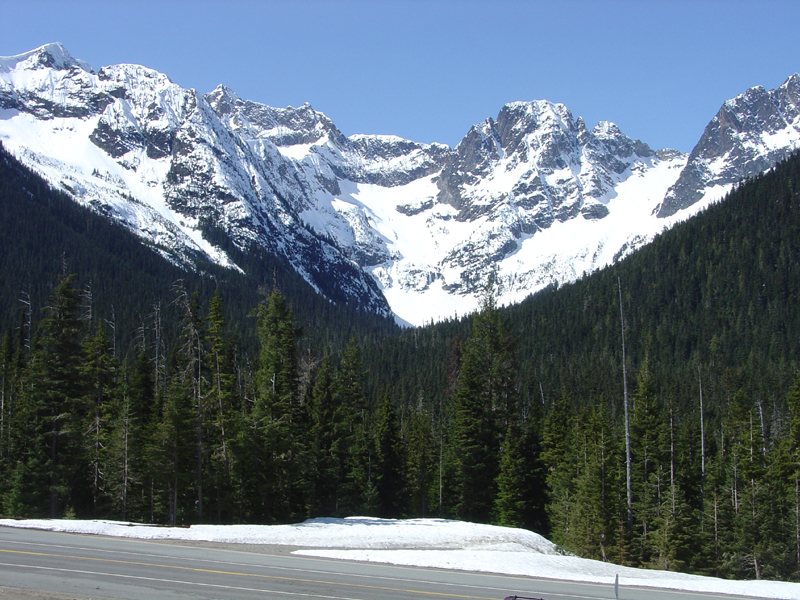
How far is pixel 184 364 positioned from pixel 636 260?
163074mm

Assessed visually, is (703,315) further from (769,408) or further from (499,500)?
(499,500)

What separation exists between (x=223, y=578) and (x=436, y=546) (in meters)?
10.9

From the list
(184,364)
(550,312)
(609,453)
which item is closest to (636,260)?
(550,312)

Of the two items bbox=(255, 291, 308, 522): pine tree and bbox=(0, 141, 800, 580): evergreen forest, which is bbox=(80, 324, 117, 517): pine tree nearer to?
bbox=(0, 141, 800, 580): evergreen forest

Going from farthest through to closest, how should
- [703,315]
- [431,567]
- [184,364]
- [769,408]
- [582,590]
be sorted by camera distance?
[703,315]
[769,408]
[184,364]
[431,567]
[582,590]

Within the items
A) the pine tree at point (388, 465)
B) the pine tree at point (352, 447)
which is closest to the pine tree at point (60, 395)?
the pine tree at point (352, 447)

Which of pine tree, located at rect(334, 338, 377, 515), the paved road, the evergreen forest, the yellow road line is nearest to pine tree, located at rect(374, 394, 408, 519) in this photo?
the evergreen forest

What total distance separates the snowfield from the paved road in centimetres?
99

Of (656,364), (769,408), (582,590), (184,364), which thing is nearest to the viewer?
(582,590)

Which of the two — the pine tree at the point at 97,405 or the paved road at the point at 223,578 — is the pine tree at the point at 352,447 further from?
the paved road at the point at 223,578

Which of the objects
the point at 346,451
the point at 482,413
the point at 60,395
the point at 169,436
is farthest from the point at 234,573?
the point at 482,413

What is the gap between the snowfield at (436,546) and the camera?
1980cm

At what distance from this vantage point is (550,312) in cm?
16850

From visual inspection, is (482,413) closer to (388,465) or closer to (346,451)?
(388,465)
